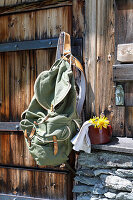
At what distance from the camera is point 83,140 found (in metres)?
1.88

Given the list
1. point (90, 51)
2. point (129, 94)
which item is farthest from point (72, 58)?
point (129, 94)

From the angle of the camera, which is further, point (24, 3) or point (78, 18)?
point (24, 3)

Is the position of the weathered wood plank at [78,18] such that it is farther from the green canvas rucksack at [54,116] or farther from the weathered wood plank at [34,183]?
the weathered wood plank at [34,183]

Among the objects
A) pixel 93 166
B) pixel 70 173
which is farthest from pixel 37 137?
pixel 70 173

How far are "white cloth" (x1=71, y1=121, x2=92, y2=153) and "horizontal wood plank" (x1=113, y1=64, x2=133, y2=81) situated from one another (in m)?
0.45

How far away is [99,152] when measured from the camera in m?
1.96

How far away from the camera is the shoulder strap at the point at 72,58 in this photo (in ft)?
6.75

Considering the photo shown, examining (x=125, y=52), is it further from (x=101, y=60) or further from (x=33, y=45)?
(x=33, y=45)

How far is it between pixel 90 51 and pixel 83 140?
78cm

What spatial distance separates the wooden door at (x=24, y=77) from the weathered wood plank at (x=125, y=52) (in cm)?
43

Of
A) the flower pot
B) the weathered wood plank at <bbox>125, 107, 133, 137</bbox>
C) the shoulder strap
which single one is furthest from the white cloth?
the weathered wood plank at <bbox>125, 107, 133, 137</bbox>

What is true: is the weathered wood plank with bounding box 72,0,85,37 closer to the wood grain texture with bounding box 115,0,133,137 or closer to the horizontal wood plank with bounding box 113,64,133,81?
the wood grain texture with bounding box 115,0,133,137

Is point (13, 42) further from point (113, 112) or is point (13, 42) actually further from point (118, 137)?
point (118, 137)

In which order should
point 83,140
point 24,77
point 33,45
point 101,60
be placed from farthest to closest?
point 24,77
point 33,45
point 101,60
point 83,140
